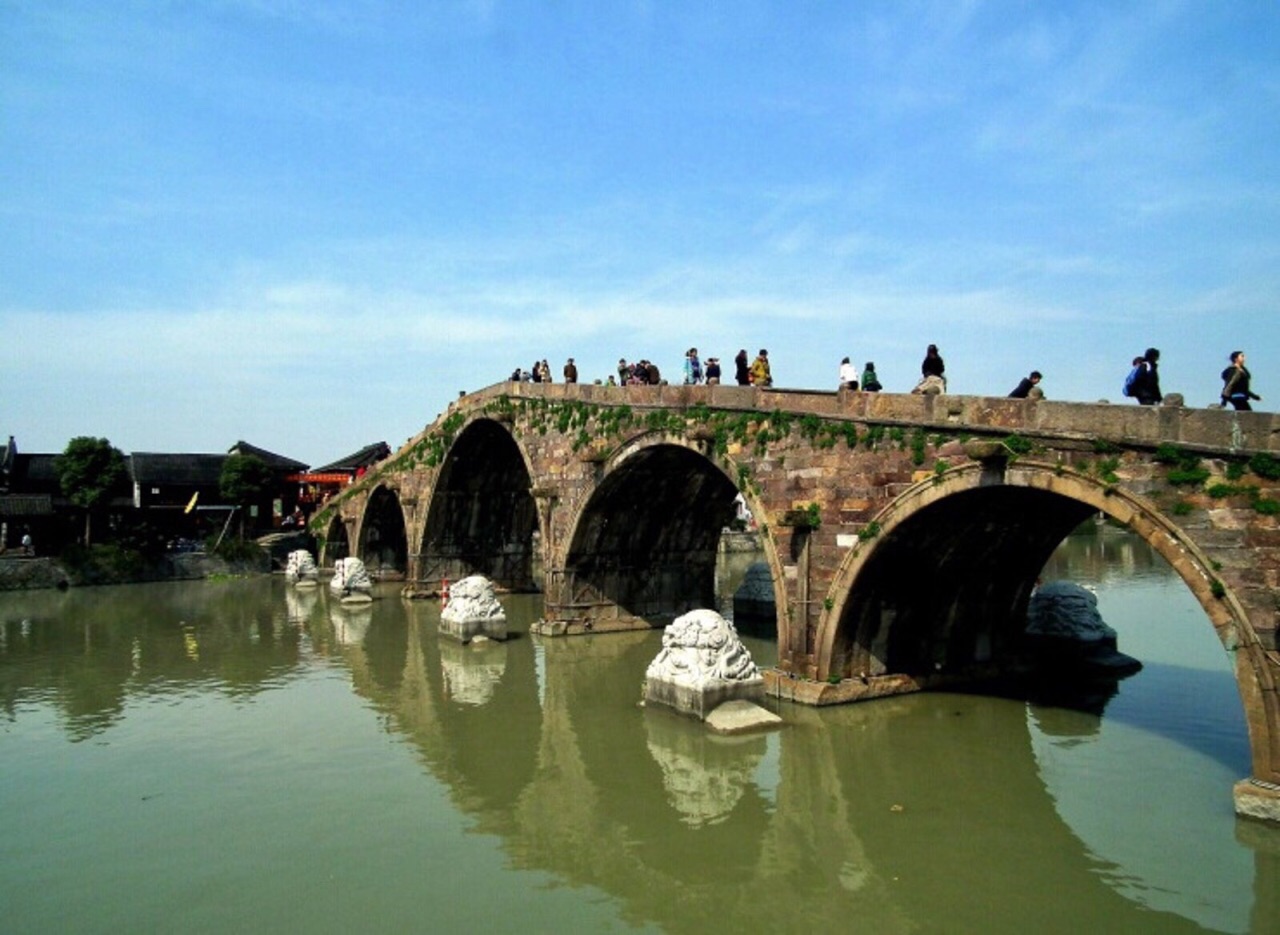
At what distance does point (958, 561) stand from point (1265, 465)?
6.55 m

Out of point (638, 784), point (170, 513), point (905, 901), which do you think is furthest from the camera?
point (170, 513)

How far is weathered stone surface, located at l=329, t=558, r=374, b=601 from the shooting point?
33.2m

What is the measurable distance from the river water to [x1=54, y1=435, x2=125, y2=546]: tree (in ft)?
77.7

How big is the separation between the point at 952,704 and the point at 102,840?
1253 cm

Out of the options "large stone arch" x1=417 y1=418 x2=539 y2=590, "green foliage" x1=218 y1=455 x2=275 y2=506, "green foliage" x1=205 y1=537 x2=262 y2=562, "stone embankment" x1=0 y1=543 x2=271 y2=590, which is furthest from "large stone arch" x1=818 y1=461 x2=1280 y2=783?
"green foliage" x1=218 y1=455 x2=275 y2=506

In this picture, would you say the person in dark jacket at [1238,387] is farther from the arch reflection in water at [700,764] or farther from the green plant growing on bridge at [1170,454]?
the arch reflection in water at [700,764]

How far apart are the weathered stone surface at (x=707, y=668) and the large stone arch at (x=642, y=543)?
23.3 feet

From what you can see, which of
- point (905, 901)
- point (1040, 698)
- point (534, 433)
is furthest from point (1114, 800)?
point (534, 433)

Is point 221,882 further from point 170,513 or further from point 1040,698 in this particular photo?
point 170,513

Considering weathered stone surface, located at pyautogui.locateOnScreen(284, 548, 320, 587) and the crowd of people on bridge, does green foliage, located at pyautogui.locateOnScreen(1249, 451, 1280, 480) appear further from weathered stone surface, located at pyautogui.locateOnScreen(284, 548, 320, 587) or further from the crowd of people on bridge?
weathered stone surface, located at pyautogui.locateOnScreen(284, 548, 320, 587)

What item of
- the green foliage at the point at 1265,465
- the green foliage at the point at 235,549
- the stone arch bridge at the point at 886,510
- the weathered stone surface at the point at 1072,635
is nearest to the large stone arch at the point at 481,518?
the stone arch bridge at the point at 886,510

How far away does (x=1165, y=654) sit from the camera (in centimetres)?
2092

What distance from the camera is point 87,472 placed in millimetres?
42156

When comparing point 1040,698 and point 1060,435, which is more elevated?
point 1060,435
